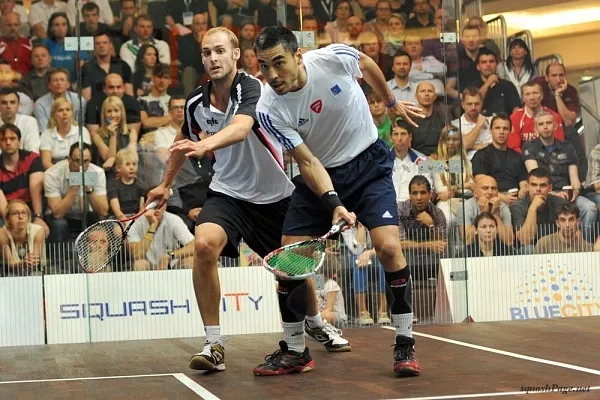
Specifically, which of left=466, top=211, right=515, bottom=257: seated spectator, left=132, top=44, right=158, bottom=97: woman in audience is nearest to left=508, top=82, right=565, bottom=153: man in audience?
left=466, top=211, right=515, bottom=257: seated spectator

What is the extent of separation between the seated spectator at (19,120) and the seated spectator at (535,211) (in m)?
3.72

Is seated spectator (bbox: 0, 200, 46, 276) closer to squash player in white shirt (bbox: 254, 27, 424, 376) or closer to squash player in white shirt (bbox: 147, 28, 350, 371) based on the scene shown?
squash player in white shirt (bbox: 147, 28, 350, 371)

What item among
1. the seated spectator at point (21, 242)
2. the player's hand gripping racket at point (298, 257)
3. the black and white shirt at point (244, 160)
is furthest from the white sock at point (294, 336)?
the seated spectator at point (21, 242)

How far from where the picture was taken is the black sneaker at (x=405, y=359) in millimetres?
5344

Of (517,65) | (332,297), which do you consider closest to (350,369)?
(332,297)

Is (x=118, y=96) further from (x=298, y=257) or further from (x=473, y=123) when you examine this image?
(x=298, y=257)

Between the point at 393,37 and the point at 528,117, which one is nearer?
the point at 393,37

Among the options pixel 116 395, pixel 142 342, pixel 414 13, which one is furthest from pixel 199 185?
pixel 116 395

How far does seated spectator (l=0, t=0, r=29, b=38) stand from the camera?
878cm

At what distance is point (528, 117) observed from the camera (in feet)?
30.5

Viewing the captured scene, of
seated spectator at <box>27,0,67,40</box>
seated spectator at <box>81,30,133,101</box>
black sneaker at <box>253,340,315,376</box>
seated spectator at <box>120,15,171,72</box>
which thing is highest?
seated spectator at <box>27,0,67,40</box>

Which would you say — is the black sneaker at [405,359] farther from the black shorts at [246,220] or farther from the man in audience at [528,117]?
the man in audience at [528,117]

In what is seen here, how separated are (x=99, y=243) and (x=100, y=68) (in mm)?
2990

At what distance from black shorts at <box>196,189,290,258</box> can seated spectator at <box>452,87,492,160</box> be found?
307cm
